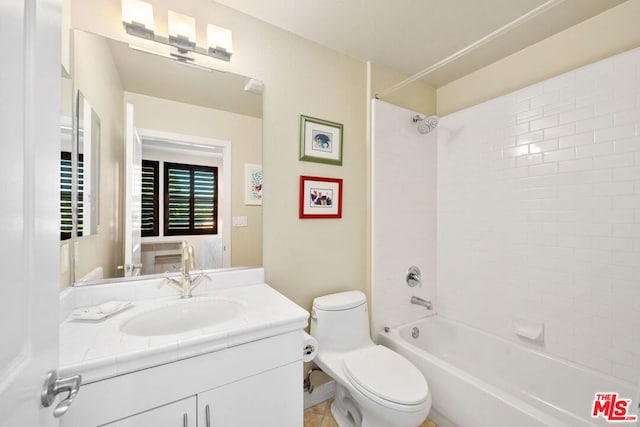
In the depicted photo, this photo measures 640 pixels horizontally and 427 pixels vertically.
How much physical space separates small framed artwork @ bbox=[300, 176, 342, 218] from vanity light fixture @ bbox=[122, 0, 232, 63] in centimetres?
85

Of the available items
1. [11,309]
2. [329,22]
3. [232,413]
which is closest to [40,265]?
[11,309]

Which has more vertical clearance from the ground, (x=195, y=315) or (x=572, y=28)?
(x=572, y=28)

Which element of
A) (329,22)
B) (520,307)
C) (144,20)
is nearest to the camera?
(144,20)

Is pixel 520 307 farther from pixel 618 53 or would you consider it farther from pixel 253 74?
pixel 253 74

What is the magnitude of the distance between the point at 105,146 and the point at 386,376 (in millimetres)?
1806

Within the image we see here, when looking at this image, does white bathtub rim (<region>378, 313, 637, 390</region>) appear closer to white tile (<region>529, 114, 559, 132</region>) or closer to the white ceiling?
white tile (<region>529, 114, 559, 132</region>)

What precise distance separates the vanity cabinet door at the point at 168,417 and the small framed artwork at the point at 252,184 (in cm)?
102

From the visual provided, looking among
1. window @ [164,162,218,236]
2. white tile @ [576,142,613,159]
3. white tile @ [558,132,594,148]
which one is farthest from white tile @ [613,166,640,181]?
window @ [164,162,218,236]

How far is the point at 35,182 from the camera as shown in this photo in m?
0.52

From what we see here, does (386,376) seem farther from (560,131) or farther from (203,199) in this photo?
(560,131)

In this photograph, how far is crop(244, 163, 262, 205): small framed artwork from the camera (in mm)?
1664

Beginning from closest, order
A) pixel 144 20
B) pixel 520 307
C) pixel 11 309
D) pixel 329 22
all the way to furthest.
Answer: pixel 11 309 < pixel 144 20 < pixel 329 22 < pixel 520 307

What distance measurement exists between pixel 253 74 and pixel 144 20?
56 cm

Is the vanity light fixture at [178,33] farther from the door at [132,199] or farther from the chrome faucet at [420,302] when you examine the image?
the chrome faucet at [420,302]
